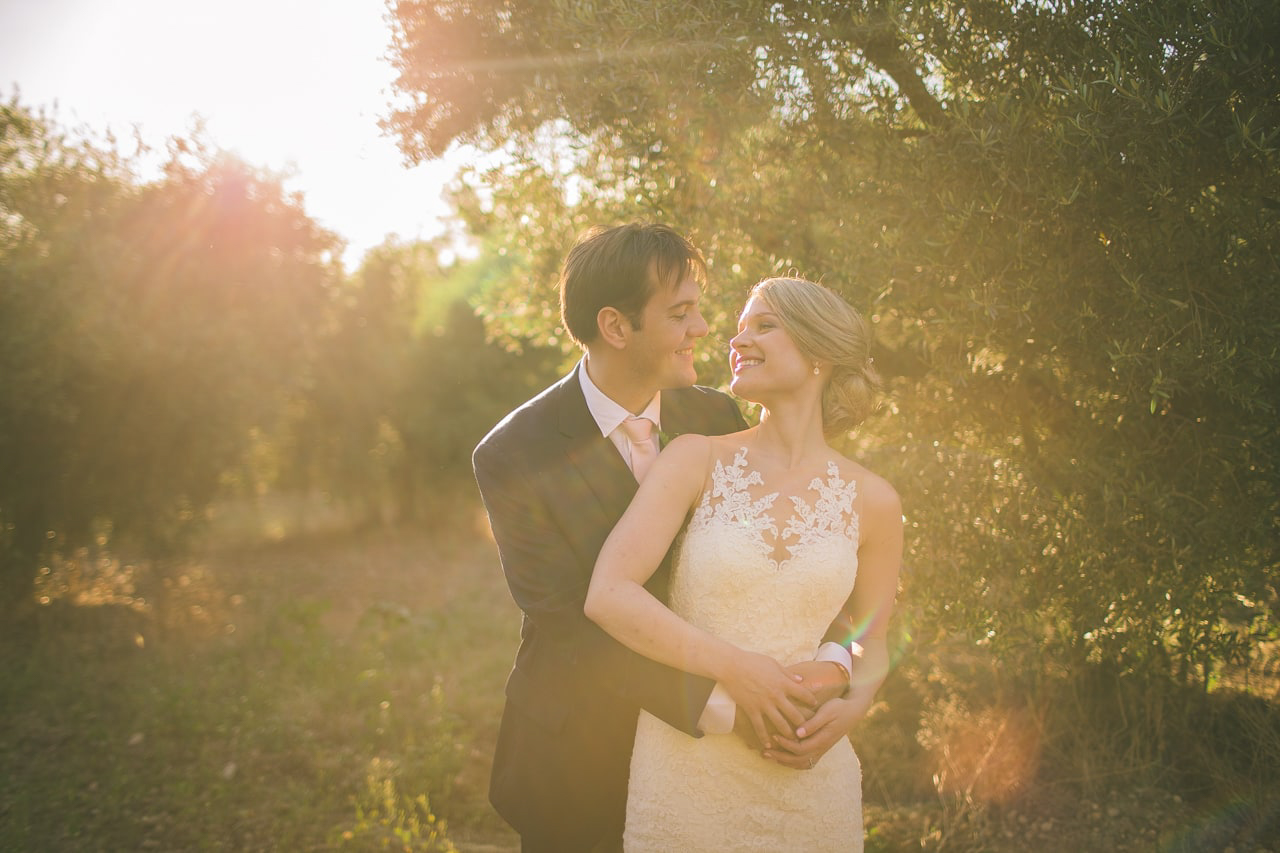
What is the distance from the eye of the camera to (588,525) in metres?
2.85

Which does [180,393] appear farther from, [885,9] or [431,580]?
[885,9]

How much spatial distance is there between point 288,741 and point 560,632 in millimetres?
5006

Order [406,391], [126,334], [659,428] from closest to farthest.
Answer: [659,428]
[126,334]
[406,391]

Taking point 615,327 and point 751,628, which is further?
point 615,327

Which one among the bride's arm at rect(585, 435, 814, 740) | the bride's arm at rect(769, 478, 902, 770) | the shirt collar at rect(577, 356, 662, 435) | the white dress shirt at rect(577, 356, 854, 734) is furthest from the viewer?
the shirt collar at rect(577, 356, 662, 435)

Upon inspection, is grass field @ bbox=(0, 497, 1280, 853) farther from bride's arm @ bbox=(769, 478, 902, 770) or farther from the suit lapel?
the suit lapel

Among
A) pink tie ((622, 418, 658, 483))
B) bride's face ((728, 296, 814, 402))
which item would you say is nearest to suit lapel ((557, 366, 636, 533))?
pink tie ((622, 418, 658, 483))

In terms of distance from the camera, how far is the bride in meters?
2.53

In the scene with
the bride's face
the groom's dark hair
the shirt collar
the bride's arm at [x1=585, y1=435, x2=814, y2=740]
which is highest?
the groom's dark hair

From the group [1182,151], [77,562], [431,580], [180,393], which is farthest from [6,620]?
[1182,151]

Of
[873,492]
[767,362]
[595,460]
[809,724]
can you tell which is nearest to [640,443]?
[595,460]

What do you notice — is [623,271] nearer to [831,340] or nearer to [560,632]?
[831,340]

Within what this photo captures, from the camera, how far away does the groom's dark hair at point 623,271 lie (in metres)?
3.17

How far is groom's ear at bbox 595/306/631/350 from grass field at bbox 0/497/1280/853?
11.4 ft
